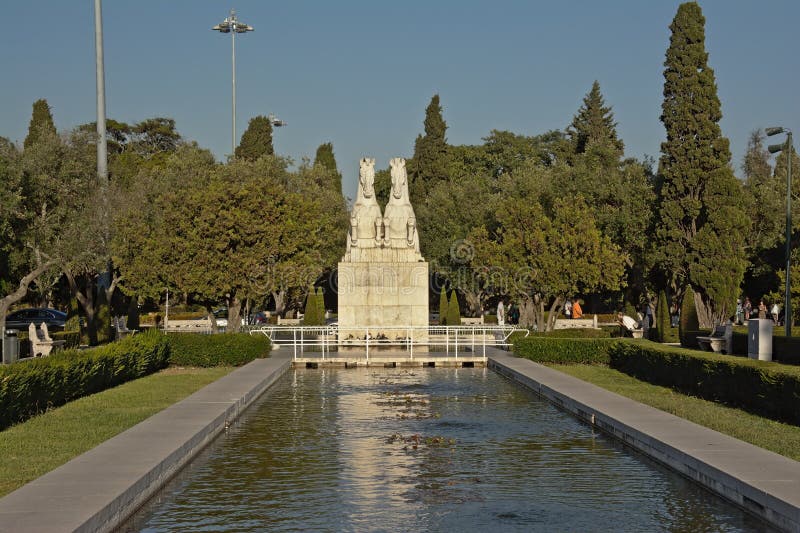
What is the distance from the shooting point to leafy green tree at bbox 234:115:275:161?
7700cm

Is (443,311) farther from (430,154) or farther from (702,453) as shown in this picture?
(702,453)

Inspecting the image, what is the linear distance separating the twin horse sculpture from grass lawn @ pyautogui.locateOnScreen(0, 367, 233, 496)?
14.5 metres

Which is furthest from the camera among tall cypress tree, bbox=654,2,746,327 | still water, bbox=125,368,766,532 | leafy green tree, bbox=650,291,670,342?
tall cypress tree, bbox=654,2,746,327

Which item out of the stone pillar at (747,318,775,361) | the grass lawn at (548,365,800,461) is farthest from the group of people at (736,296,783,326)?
the grass lawn at (548,365,800,461)

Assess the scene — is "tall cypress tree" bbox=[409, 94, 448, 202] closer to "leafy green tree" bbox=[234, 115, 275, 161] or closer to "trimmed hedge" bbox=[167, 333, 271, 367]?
"leafy green tree" bbox=[234, 115, 275, 161]

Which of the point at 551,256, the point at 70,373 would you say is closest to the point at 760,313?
the point at 551,256

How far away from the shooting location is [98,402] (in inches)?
811

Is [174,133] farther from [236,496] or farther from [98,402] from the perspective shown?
[236,496]

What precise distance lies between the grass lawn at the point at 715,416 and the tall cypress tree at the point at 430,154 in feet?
179

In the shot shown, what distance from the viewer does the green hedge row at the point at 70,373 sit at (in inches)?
681

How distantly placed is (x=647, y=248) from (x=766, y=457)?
138ft

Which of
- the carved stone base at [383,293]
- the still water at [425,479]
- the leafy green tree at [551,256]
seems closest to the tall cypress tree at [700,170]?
the leafy green tree at [551,256]

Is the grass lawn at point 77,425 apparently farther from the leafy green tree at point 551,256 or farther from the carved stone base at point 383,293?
the leafy green tree at point 551,256

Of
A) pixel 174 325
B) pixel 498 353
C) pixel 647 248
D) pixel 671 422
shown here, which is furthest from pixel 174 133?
pixel 671 422
